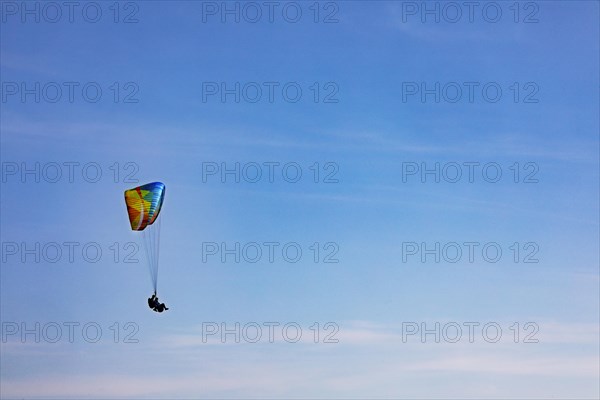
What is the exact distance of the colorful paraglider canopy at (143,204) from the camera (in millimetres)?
83188

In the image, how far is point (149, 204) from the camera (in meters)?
83.6

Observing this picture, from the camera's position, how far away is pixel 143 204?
83.6 meters

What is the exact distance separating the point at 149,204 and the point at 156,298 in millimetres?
8095

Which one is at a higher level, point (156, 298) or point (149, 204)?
point (149, 204)

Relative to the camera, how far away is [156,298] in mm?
79312

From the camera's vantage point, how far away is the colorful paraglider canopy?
3275 inches
